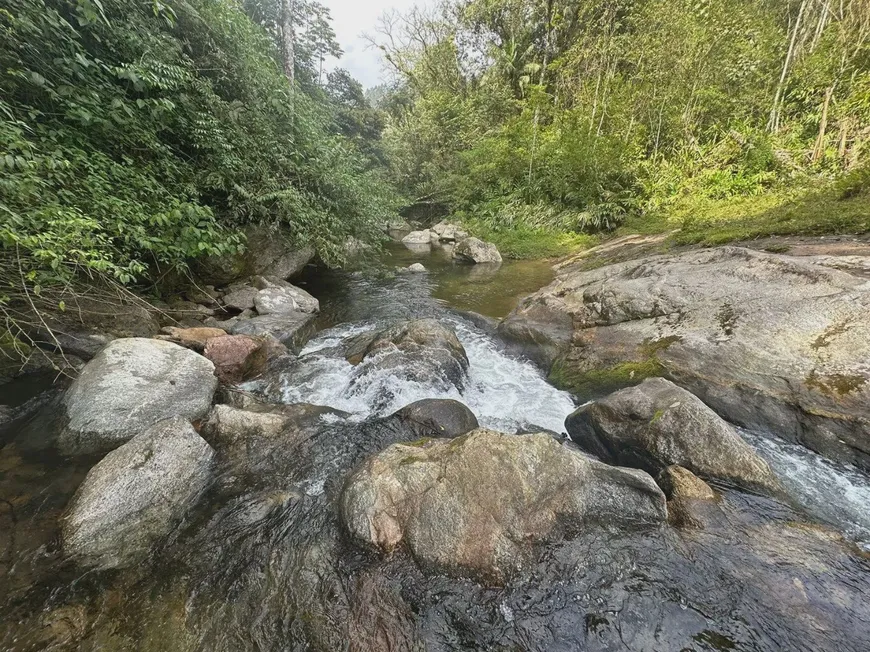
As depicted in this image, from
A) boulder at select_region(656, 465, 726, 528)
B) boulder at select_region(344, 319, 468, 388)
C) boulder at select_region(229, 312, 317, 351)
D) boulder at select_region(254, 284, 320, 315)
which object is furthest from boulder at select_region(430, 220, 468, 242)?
boulder at select_region(656, 465, 726, 528)

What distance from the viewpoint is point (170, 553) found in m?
3.01

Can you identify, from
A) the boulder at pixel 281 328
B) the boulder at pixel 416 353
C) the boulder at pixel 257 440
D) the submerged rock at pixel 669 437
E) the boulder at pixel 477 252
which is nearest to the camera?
the submerged rock at pixel 669 437

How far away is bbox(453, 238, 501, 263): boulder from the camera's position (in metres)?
16.5

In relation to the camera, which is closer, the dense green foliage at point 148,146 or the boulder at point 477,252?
the dense green foliage at point 148,146

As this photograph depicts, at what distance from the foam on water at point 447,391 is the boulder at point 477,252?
1022 centimetres

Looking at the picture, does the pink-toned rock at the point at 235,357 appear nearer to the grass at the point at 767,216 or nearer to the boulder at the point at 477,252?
the grass at the point at 767,216

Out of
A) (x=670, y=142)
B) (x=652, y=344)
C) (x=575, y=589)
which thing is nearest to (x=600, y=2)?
(x=670, y=142)

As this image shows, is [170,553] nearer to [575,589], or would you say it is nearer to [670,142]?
[575,589]

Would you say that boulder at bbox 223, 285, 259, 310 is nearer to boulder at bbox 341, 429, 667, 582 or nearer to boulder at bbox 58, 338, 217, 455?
boulder at bbox 58, 338, 217, 455

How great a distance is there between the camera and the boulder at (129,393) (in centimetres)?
412

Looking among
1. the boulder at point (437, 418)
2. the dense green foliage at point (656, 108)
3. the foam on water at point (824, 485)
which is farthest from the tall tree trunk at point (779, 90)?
the boulder at point (437, 418)

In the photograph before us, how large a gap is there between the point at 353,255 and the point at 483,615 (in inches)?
385

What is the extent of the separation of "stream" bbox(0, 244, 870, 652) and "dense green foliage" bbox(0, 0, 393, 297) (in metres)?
2.62

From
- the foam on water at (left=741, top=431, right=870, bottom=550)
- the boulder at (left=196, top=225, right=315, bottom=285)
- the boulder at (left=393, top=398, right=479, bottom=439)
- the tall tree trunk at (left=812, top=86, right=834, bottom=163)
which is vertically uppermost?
the tall tree trunk at (left=812, top=86, right=834, bottom=163)
